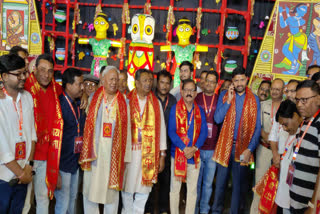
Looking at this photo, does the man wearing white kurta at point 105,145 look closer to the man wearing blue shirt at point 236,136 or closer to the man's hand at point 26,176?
the man's hand at point 26,176

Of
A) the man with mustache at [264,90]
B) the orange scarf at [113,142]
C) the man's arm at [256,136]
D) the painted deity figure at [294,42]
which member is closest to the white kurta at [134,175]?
the orange scarf at [113,142]

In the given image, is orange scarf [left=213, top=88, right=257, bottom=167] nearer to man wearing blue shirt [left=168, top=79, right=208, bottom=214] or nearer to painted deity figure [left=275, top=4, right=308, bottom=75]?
man wearing blue shirt [left=168, top=79, right=208, bottom=214]

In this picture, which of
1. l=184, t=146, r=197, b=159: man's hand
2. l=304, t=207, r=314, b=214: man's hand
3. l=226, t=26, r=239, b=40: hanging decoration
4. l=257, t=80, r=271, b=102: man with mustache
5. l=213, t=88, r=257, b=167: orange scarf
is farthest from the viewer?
l=226, t=26, r=239, b=40: hanging decoration

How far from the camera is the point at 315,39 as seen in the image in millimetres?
4840

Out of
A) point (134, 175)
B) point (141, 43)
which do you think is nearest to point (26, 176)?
point (134, 175)

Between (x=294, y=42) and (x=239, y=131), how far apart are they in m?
2.82

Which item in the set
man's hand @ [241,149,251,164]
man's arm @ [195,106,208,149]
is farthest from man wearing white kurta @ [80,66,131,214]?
man's hand @ [241,149,251,164]

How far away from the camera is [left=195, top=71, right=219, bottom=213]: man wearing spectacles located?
2986mm

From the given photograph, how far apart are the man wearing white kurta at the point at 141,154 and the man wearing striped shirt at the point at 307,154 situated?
49.1 inches

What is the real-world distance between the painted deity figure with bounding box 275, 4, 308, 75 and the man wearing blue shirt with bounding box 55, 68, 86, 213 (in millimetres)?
3761

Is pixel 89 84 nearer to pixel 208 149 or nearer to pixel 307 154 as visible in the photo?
pixel 208 149

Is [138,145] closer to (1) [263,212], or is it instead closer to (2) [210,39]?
(1) [263,212]

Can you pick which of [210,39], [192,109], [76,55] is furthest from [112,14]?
[192,109]

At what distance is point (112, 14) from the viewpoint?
5.76 metres
